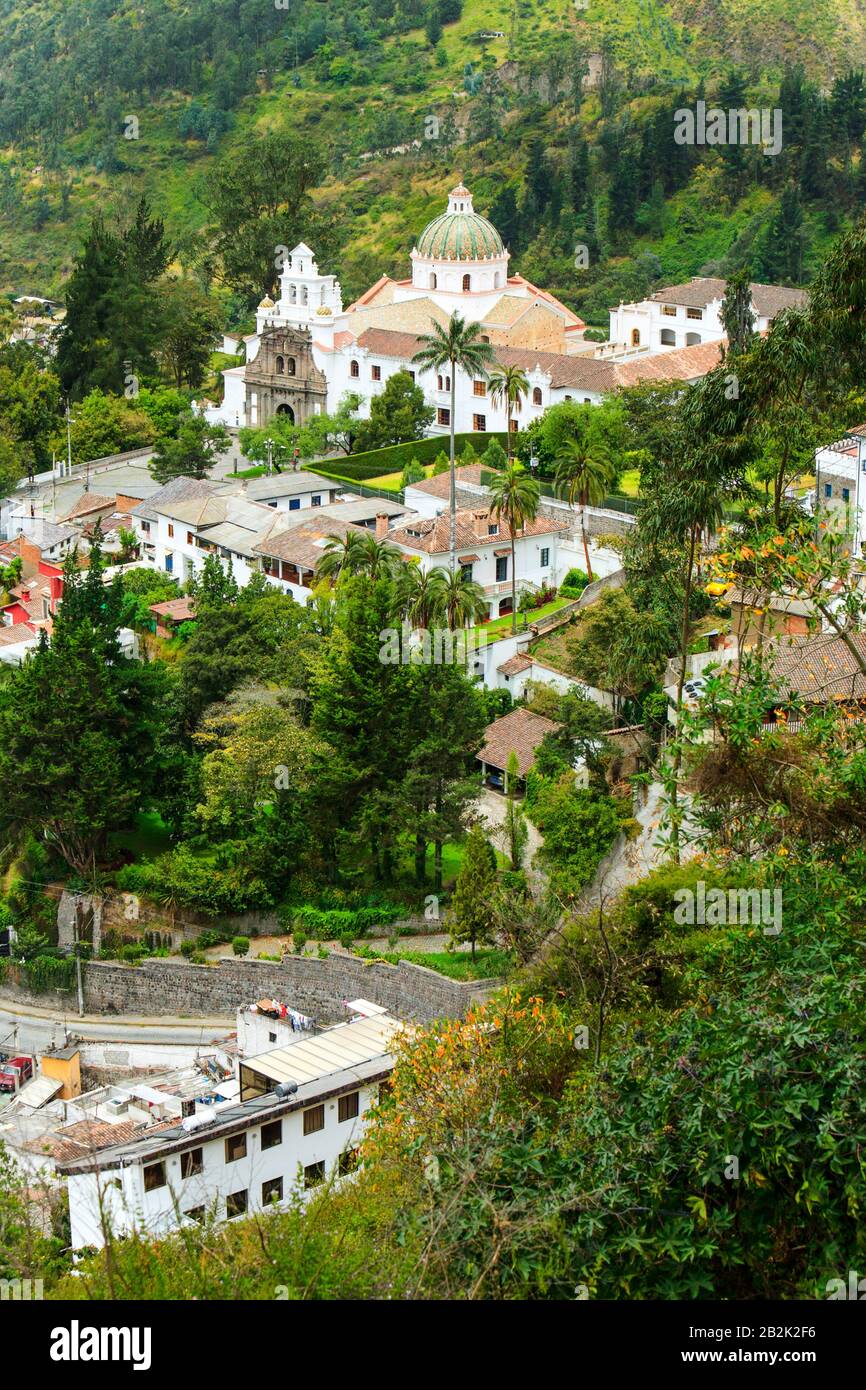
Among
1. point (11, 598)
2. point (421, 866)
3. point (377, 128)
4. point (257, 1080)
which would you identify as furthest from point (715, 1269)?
point (377, 128)

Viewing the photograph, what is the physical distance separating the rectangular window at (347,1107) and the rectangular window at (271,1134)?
1.25 metres

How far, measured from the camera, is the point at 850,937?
25219mm

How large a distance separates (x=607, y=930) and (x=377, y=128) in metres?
100

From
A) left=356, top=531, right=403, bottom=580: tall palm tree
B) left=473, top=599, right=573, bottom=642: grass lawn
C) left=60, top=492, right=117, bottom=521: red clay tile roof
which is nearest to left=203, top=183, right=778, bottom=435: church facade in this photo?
left=60, top=492, right=117, bottom=521: red clay tile roof

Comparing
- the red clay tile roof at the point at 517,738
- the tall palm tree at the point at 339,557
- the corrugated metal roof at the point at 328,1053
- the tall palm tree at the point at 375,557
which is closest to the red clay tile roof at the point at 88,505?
the tall palm tree at the point at 339,557

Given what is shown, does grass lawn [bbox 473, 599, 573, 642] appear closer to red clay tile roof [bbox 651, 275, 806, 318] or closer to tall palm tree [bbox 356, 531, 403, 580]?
tall palm tree [bbox 356, 531, 403, 580]

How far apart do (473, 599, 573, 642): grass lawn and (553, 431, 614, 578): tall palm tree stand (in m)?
1.53

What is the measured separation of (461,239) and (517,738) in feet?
117

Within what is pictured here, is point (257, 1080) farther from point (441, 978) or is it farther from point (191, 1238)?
point (191, 1238)

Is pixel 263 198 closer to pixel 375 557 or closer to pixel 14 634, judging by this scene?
pixel 14 634

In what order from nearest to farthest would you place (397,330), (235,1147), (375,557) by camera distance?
1. (235,1147)
2. (375,557)
3. (397,330)

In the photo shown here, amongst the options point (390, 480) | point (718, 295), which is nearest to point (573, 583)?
point (390, 480)

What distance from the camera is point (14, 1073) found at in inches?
1713

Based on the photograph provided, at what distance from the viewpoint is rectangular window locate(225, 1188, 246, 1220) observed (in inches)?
1391
